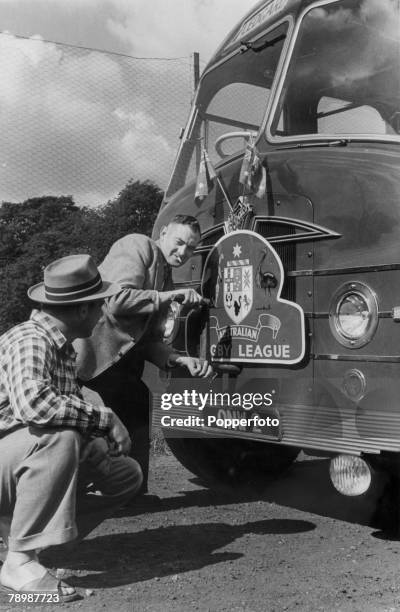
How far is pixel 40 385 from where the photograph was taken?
2.47m

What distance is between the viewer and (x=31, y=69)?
4.65m

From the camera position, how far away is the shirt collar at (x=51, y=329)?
2.67 meters

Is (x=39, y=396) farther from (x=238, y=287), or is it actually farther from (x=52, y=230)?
(x=52, y=230)

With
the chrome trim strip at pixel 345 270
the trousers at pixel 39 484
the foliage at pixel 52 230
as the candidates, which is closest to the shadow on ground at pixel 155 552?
the trousers at pixel 39 484

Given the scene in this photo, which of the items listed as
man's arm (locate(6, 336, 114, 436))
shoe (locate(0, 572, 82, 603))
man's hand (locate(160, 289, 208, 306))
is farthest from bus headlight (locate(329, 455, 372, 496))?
shoe (locate(0, 572, 82, 603))

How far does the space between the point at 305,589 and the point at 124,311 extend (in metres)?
1.47

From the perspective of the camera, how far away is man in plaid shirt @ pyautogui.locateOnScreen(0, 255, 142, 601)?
248 centimetres

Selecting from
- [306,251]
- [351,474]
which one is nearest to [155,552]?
[351,474]

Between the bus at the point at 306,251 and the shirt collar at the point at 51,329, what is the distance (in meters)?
1.23

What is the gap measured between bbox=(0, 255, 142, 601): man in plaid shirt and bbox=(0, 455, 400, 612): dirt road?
0.67ft

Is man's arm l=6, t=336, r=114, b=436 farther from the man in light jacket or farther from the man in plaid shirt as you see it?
the man in light jacket

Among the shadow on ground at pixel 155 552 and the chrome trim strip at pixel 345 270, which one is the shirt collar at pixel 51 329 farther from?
the chrome trim strip at pixel 345 270

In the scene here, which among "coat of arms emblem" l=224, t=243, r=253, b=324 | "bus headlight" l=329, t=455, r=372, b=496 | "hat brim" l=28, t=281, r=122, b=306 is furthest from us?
"coat of arms emblem" l=224, t=243, r=253, b=324

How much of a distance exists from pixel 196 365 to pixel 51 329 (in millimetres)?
1219
